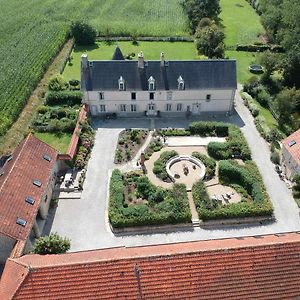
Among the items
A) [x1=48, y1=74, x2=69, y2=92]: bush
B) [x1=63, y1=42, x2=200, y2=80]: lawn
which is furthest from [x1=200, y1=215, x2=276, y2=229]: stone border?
[x1=63, y1=42, x2=200, y2=80]: lawn

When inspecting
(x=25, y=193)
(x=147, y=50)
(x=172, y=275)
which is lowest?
(x=172, y=275)

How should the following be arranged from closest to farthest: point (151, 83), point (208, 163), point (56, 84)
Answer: point (208, 163), point (151, 83), point (56, 84)

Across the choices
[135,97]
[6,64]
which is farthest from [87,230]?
[6,64]

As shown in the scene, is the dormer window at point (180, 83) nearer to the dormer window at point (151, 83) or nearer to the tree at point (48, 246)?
the dormer window at point (151, 83)

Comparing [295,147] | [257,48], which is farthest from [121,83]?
[257,48]

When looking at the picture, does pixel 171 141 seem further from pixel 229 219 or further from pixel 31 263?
pixel 31 263

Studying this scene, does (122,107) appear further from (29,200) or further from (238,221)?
(238,221)

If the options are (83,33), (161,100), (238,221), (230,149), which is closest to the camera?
(238,221)
